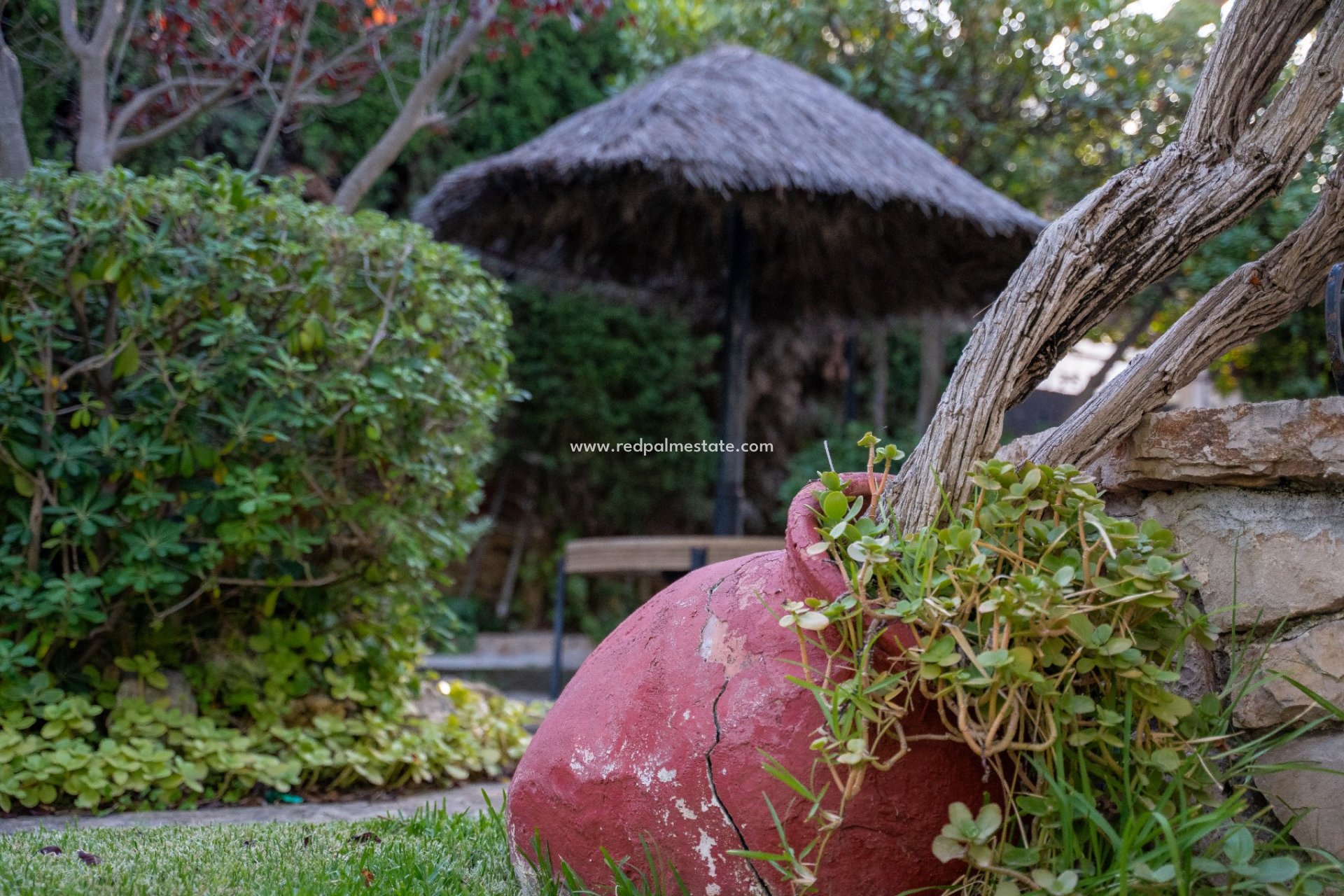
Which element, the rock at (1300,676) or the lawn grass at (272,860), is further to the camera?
the lawn grass at (272,860)

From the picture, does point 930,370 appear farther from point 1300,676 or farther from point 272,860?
point 272,860

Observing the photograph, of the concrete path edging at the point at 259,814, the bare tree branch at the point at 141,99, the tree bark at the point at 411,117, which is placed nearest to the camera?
the concrete path edging at the point at 259,814

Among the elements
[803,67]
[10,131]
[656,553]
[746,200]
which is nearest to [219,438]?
[10,131]

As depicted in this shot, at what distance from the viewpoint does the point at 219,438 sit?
2.90 metres

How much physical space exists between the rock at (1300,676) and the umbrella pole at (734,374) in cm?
358

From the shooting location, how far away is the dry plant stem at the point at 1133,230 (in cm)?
137

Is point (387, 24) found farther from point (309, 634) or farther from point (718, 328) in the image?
point (718, 328)

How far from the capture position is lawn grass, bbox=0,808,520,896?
1.53 meters

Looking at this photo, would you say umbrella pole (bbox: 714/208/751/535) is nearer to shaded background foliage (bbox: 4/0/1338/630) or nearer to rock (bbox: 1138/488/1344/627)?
shaded background foliage (bbox: 4/0/1338/630)

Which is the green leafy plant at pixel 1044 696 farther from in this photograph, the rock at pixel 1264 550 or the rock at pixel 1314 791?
the rock at pixel 1264 550

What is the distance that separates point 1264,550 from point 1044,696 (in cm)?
48

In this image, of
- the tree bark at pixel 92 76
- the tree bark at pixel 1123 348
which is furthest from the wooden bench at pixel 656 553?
the tree bark at pixel 1123 348

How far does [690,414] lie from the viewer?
6.89m

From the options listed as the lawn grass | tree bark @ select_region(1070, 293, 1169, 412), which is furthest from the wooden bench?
tree bark @ select_region(1070, 293, 1169, 412)
